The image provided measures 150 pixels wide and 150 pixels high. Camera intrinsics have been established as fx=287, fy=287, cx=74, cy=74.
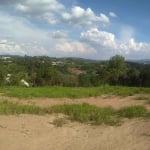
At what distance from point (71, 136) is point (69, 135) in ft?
0.35

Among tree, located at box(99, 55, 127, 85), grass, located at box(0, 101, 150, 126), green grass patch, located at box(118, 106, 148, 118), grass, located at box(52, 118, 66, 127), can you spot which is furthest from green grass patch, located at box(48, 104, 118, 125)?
tree, located at box(99, 55, 127, 85)

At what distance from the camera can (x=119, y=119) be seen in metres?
8.64

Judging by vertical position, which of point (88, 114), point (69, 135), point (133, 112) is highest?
point (133, 112)

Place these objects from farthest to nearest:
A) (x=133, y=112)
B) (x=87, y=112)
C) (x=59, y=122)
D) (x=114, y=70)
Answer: (x=114, y=70), (x=87, y=112), (x=133, y=112), (x=59, y=122)

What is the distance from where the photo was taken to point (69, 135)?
7125 millimetres

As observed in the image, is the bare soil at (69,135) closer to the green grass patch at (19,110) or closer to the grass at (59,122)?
the grass at (59,122)

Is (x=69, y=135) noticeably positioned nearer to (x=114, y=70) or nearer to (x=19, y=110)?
(x=19, y=110)

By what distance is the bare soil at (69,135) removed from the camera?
20.6ft

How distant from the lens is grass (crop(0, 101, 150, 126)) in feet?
27.8

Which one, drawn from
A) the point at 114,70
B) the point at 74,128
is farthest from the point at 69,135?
the point at 114,70

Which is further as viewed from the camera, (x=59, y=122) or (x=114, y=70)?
(x=114, y=70)

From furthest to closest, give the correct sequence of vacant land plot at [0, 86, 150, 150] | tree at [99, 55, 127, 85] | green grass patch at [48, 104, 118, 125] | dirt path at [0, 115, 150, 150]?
tree at [99, 55, 127, 85]
green grass patch at [48, 104, 118, 125]
vacant land plot at [0, 86, 150, 150]
dirt path at [0, 115, 150, 150]

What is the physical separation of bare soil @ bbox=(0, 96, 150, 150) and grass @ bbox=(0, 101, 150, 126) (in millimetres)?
377

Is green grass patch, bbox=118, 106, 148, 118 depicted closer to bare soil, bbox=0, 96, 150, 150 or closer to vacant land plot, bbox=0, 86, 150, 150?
vacant land plot, bbox=0, 86, 150, 150
